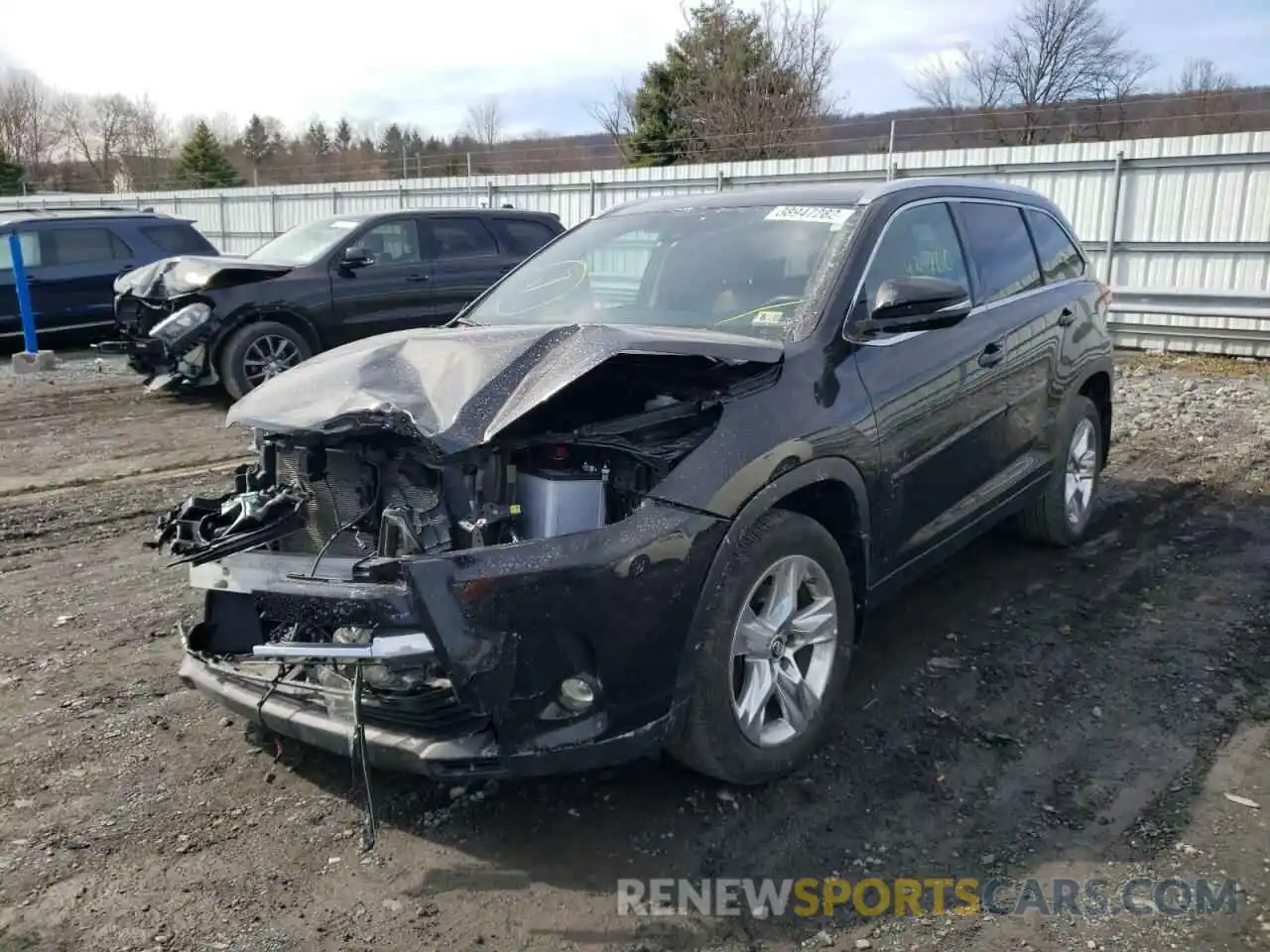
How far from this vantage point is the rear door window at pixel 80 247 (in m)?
12.5

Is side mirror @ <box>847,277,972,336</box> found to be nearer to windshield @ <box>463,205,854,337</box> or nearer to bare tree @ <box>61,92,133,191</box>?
windshield @ <box>463,205,854,337</box>

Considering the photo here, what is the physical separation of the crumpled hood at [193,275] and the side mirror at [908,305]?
734 cm

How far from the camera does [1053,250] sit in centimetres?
546

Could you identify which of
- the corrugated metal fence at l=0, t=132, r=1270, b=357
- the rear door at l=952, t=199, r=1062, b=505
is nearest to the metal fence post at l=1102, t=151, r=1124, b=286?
the corrugated metal fence at l=0, t=132, r=1270, b=357

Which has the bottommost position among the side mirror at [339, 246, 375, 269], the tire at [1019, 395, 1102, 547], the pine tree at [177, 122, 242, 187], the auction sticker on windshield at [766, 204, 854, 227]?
the tire at [1019, 395, 1102, 547]

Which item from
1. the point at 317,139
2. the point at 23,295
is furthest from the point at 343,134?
the point at 23,295

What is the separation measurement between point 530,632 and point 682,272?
6.46 ft

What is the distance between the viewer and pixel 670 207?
4660mm

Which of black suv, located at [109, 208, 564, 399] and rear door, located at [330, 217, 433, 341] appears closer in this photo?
black suv, located at [109, 208, 564, 399]

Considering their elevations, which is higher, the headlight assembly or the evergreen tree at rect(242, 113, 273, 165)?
the evergreen tree at rect(242, 113, 273, 165)

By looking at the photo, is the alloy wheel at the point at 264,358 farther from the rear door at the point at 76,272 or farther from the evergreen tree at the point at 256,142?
the evergreen tree at the point at 256,142

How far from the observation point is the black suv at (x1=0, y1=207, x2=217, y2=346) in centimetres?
1243

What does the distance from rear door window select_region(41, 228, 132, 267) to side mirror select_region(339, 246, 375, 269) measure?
173 inches

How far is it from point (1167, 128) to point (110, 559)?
62.8ft
